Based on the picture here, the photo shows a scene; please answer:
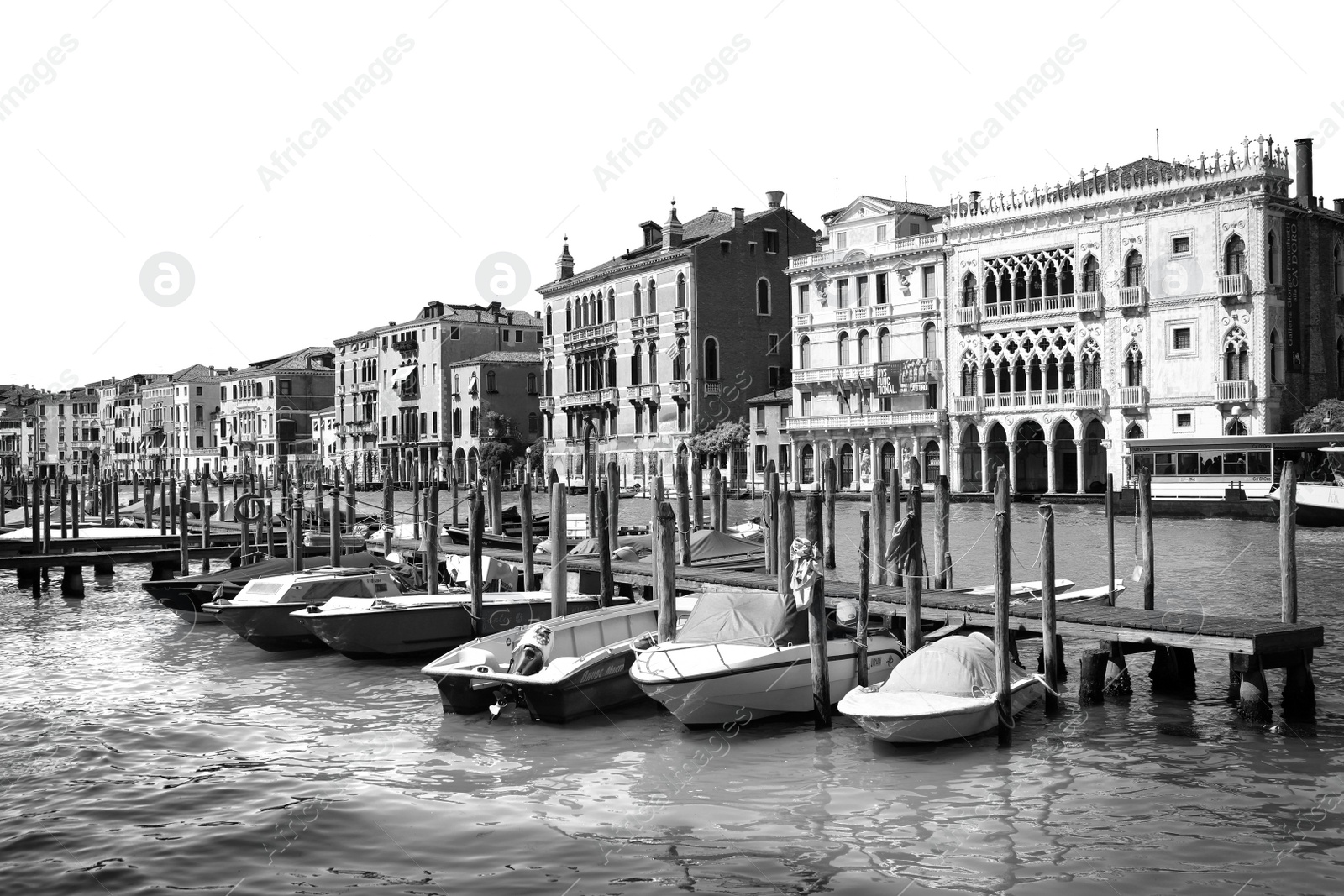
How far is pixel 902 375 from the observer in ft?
166

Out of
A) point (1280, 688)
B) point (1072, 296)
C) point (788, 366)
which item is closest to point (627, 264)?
point (788, 366)

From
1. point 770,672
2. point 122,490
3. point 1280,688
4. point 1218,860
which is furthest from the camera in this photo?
point 122,490

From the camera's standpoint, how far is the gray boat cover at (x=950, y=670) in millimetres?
11625

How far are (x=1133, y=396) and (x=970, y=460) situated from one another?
725cm

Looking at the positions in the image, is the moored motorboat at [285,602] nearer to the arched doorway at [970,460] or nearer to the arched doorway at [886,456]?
the arched doorway at [970,460]

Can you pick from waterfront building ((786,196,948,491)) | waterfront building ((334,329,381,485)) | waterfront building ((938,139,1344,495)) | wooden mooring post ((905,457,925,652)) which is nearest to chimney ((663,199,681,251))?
waterfront building ((786,196,948,491))

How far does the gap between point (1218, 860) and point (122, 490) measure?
88.7 meters

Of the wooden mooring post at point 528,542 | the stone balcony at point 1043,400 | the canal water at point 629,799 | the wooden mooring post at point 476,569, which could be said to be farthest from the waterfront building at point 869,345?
the canal water at point 629,799

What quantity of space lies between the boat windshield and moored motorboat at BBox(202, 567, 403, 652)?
6.27 m

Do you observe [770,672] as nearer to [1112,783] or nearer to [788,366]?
[1112,783]

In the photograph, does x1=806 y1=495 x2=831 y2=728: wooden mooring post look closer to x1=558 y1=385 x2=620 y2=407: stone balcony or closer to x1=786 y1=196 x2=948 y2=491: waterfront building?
x1=786 y1=196 x2=948 y2=491: waterfront building

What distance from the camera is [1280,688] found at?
539 inches

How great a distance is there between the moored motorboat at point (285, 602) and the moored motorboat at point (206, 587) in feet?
5.19

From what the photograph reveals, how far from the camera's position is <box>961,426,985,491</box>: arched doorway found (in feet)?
158
